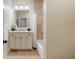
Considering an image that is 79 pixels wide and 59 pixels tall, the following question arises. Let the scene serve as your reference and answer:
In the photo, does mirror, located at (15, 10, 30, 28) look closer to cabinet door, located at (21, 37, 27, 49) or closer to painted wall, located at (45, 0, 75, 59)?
cabinet door, located at (21, 37, 27, 49)

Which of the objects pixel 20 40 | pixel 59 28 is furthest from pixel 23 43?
pixel 59 28

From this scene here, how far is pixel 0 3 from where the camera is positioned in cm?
132

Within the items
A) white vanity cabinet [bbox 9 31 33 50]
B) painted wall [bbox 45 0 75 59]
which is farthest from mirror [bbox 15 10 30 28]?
painted wall [bbox 45 0 75 59]

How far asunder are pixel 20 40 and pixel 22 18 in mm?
1298

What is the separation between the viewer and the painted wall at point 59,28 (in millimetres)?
2742

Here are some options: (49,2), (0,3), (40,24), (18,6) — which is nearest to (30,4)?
(18,6)

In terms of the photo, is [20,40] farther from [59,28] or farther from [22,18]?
[59,28]

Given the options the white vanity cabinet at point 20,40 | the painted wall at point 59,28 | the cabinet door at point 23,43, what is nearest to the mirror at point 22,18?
the white vanity cabinet at point 20,40

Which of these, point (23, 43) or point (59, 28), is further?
point (23, 43)

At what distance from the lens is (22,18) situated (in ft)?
22.3

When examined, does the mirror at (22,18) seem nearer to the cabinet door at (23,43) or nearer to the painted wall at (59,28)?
the cabinet door at (23,43)

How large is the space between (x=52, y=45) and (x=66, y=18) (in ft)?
2.13

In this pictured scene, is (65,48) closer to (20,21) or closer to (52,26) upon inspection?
(52,26)

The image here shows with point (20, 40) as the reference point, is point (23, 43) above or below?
below
